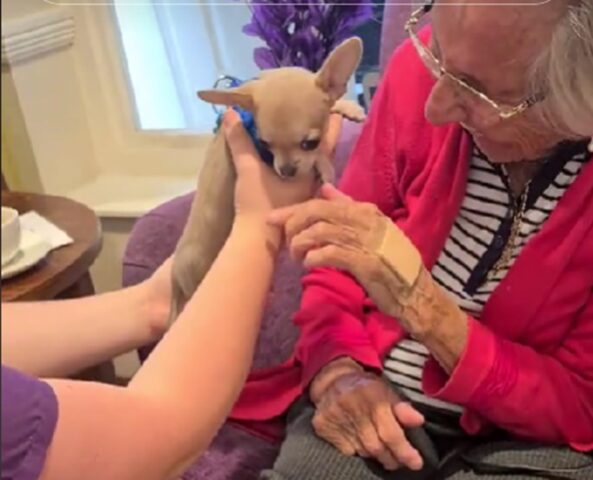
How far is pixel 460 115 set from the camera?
87 cm

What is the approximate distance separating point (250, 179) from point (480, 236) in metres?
0.27

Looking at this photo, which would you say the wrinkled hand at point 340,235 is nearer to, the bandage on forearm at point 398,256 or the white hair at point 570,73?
the bandage on forearm at point 398,256

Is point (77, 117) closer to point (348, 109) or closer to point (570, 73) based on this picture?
point (348, 109)

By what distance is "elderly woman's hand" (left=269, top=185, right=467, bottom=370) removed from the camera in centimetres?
84

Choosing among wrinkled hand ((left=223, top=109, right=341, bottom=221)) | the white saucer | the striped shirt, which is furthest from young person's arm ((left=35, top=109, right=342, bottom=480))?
the striped shirt

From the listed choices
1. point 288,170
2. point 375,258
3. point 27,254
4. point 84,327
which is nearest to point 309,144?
point 288,170

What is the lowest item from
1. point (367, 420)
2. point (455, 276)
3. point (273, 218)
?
point (367, 420)

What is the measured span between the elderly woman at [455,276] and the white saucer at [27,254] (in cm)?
32

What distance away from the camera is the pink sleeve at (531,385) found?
916 mm

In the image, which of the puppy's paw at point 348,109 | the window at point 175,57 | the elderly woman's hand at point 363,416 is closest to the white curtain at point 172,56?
the window at point 175,57

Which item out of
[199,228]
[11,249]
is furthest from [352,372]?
[11,249]

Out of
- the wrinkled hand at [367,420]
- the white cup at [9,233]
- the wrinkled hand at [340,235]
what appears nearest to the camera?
the white cup at [9,233]

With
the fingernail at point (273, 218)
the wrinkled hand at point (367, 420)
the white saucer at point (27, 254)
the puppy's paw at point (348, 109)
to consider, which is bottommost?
the wrinkled hand at point (367, 420)

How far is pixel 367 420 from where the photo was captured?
3.18 ft
